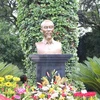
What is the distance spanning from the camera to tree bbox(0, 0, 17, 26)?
44.5 feet

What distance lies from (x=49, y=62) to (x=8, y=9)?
8994 mm

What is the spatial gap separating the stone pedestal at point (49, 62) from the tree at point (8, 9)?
337 inches

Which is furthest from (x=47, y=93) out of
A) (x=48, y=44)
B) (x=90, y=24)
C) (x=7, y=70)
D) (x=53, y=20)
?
(x=90, y=24)

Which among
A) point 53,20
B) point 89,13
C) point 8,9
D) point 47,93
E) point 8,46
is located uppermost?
point 53,20

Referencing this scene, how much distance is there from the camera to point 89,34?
1385 centimetres

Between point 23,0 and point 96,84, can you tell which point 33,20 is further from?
point 96,84

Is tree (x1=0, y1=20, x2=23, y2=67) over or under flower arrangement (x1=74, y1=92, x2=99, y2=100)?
under

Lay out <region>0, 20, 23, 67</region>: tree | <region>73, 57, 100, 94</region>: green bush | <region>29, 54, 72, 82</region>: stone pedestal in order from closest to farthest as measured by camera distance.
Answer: <region>29, 54, 72, 82</region>: stone pedestal → <region>73, 57, 100, 94</region>: green bush → <region>0, 20, 23, 67</region>: tree

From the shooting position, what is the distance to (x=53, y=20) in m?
6.90

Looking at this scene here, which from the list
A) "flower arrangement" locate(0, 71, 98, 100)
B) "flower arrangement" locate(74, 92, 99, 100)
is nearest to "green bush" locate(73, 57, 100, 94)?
"flower arrangement" locate(0, 71, 98, 100)

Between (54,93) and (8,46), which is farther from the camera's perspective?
(8,46)

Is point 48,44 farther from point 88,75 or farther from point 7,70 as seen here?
point 7,70

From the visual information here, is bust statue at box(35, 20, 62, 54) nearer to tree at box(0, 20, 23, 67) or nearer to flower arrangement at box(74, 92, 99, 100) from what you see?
flower arrangement at box(74, 92, 99, 100)

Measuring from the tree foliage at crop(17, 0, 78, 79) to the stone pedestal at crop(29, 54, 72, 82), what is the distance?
1.74 metres
